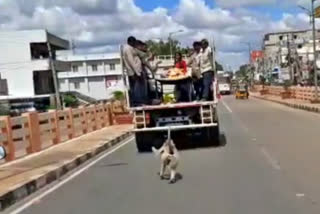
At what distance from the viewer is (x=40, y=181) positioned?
13.5m

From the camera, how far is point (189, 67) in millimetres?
20828

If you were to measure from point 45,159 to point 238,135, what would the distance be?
28.0ft

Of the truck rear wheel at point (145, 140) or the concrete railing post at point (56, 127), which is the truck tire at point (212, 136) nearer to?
the truck rear wheel at point (145, 140)

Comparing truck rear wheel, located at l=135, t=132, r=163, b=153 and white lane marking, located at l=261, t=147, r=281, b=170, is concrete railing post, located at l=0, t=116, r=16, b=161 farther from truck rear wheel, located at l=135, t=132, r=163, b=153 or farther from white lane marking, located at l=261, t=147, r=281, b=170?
white lane marking, located at l=261, t=147, r=281, b=170

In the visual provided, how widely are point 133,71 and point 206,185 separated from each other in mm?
7929

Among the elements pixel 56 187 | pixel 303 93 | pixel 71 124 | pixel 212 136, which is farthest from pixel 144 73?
pixel 303 93

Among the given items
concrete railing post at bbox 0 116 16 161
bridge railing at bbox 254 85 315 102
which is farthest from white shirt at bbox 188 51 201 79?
bridge railing at bbox 254 85 315 102

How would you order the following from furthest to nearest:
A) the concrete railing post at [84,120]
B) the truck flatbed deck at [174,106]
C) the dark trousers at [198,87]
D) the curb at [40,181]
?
1. the concrete railing post at [84,120]
2. the dark trousers at [198,87]
3. the truck flatbed deck at [174,106]
4. the curb at [40,181]

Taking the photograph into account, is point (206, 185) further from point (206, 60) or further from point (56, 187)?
point (206, 60)

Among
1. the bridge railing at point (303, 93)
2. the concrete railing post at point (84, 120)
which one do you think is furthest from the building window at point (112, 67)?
the concrete railing post at point (84, 120)

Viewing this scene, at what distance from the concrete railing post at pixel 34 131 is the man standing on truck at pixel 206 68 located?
15.2ft

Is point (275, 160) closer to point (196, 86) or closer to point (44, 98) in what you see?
point (196, 86)

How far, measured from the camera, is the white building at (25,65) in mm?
81188

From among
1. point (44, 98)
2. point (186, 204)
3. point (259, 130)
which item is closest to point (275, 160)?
point (186, 204)
